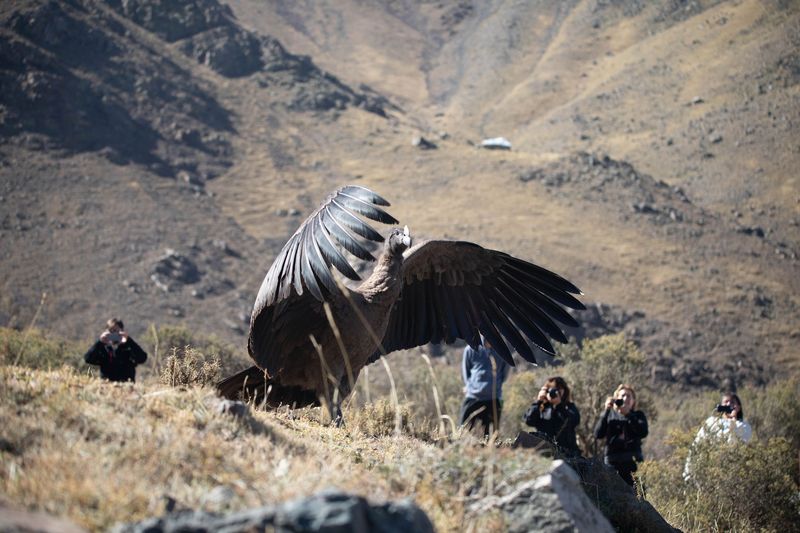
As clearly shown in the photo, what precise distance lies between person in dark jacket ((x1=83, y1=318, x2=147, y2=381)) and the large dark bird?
2.41 meters

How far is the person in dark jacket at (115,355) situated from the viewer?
31.2 ft

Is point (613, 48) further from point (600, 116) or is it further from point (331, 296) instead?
point (331, 296)

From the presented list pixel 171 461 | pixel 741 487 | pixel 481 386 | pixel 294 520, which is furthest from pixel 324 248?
pixel 741 487

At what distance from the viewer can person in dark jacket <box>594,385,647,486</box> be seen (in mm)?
9531

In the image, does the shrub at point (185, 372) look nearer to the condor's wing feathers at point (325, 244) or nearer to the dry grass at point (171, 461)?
the condor's wing feathers at point (325, 244)

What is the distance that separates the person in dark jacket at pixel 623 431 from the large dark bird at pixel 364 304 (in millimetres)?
1633

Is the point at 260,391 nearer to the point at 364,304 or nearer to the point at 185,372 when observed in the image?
the point at 185,372

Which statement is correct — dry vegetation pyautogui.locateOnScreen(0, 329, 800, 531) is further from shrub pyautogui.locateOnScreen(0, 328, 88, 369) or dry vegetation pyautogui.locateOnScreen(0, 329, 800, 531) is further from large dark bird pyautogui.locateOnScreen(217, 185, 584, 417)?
shrub pyautogui.locateOnScreen(0, 328, 88, 369)

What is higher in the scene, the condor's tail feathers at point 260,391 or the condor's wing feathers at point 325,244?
the condor's wing feathers at point 325,244

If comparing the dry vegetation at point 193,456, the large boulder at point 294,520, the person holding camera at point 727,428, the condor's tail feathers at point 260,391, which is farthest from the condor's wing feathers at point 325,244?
the person holding camera at point 727,428

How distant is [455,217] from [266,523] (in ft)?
121

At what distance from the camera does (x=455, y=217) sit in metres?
40.1

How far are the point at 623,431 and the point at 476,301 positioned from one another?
2364mm

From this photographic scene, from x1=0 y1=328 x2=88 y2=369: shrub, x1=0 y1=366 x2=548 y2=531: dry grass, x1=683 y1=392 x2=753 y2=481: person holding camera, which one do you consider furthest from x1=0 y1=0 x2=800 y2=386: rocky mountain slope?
x1=0 y1=366 x2=548 y2=531: dry grass
